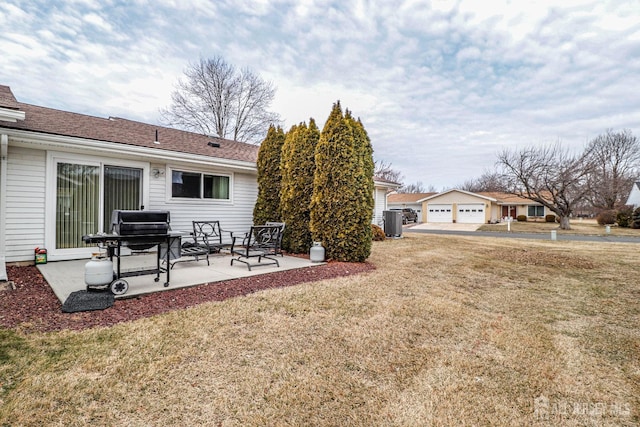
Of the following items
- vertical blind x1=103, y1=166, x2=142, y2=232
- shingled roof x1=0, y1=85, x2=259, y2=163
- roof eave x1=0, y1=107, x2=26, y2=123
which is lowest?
vertical blind x1=103, y1=166, x2=142, y2=232

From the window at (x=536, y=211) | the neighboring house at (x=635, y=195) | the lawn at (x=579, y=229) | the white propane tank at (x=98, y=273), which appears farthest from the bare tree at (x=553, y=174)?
the white propane tank at (x=98, y=273)

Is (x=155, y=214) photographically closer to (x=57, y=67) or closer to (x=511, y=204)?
(x=57, y=67)

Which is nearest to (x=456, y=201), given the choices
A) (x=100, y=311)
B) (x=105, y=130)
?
(x=105, y=130)

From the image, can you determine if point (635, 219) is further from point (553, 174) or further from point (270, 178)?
point (270, 178)

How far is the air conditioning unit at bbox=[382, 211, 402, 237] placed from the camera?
48.7 feet

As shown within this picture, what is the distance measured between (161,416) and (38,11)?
12.8m

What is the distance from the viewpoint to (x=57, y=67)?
1223cm

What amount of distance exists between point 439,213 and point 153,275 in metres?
34.5

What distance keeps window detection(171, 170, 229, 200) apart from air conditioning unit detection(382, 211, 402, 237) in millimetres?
8359

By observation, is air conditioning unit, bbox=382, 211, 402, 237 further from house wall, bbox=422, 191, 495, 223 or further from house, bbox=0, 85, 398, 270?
house wall, bbox=422, 191, 495, 223

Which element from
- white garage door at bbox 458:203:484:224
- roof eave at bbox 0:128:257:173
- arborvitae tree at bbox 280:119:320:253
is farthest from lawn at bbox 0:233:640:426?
white garage door at bbox 458:203:484:224

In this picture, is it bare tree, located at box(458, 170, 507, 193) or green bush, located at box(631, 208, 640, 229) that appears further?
bare tree, located at box(458, 170, 507, 193)

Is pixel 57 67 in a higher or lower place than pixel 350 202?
higher

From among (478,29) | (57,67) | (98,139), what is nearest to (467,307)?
(98,139)
